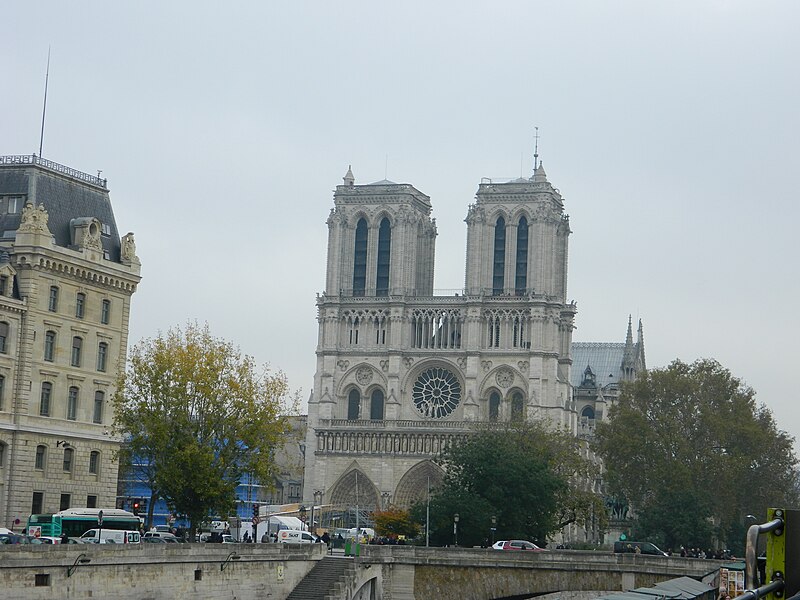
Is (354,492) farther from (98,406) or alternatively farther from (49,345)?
(49,345)

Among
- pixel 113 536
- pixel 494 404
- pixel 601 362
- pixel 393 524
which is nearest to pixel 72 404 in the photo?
pixel 113 536

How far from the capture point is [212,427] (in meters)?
60.1

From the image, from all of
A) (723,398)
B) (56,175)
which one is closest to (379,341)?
(723,398)

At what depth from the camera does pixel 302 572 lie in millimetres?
54094

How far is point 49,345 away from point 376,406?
243 ft

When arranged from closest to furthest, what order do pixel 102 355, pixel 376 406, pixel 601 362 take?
pixel 102 355 < pixel 376 406 < pixel 601 362

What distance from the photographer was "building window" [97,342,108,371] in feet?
204

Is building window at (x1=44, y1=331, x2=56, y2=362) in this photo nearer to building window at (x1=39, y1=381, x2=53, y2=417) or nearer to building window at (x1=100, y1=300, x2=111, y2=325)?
building window at (x1=39, y1=381, x2=53, y2=417)

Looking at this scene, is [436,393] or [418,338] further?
[418,338]

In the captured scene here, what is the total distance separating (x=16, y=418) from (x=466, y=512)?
1156 inches

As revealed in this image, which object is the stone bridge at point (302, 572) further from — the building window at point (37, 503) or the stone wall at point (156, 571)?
the building window at point (37, 503)

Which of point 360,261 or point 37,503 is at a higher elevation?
point 360,261

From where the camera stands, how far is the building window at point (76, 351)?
2384 inches

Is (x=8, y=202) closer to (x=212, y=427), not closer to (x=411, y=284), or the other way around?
(x=212, y=427)
